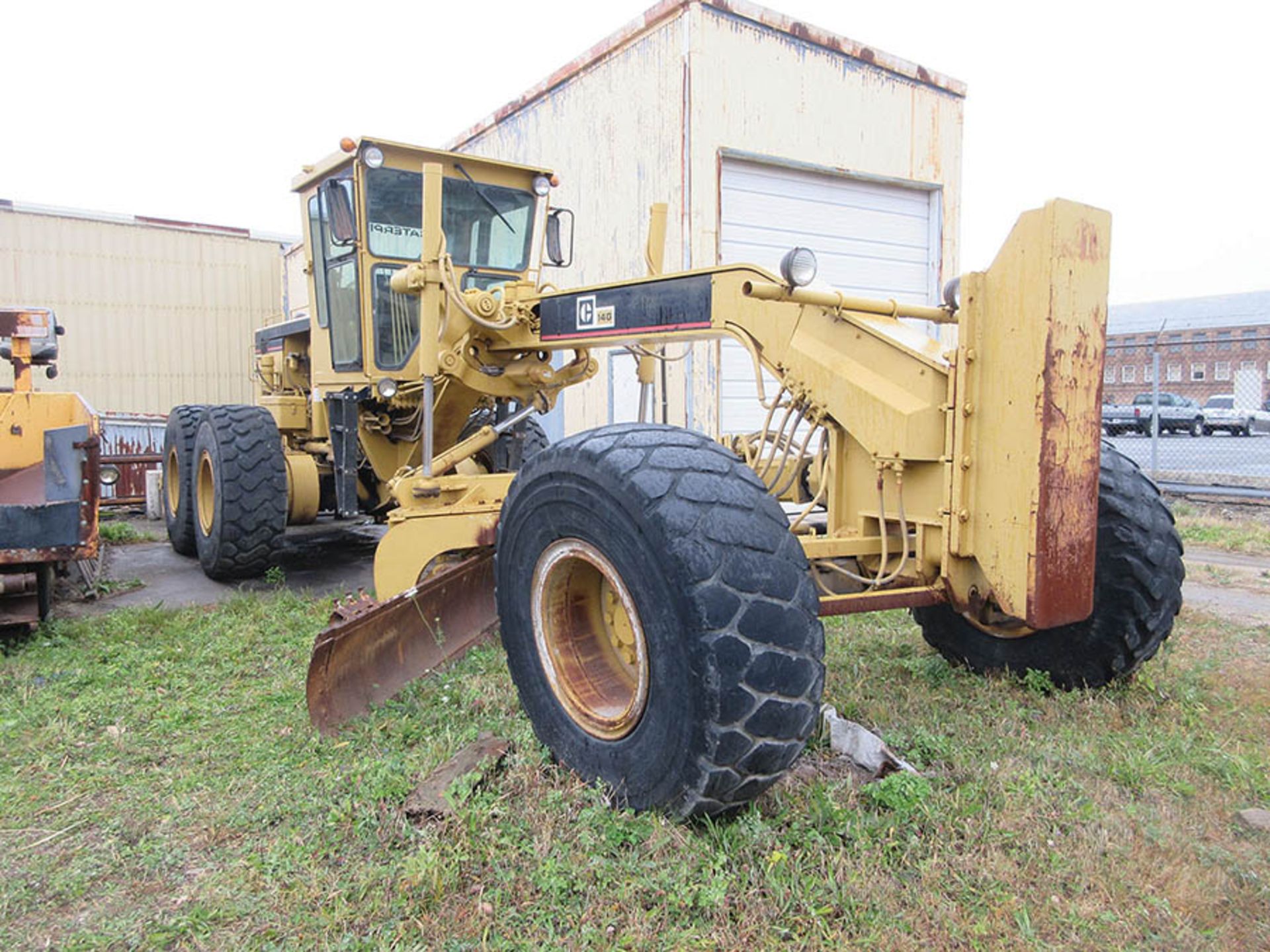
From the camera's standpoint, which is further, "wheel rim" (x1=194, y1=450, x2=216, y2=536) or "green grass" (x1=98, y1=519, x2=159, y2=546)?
"green grass" (x1=98, y1=519, x2=159, y2=546)

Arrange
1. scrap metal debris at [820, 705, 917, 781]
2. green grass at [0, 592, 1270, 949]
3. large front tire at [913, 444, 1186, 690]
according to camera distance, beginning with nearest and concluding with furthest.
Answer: green grass at [0, 592, 1270, 949] → scrap metal debris at [820, 705, 917, 781] → large front tire at [913, 444, 1186, 690]

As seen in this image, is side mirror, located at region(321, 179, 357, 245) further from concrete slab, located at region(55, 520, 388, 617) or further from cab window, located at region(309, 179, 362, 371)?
concrete slab, located at region(55, 520, 388, 617)

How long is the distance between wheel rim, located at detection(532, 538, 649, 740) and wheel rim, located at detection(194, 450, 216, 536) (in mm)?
4815

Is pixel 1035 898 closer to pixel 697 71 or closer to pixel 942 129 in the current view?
pixel 697 71

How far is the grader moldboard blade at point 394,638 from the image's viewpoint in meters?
3.85

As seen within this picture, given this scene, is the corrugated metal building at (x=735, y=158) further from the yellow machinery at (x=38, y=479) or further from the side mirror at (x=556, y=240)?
the yellow machinery at (x=38, y=479)

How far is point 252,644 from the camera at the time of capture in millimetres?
5172

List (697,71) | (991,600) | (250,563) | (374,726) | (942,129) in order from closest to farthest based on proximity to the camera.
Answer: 1. (991,600)
2. (374,726)
3. (250,563)
4. (697,71)
5. (942,129)

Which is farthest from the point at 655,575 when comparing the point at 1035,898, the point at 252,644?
the point at 252,644

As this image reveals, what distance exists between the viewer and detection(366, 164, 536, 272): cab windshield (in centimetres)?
607

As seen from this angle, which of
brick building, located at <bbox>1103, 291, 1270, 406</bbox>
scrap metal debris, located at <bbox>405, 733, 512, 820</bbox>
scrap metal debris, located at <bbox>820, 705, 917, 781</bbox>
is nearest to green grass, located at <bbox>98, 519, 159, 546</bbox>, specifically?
scrap metal debris, located at <bbox>405, 733, 512, 820</bbox>

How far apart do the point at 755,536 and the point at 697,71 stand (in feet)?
25.0

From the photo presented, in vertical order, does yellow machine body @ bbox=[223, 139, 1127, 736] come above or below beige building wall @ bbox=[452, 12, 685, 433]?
below

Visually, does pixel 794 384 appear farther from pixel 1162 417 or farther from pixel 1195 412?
pixel 1195 412
